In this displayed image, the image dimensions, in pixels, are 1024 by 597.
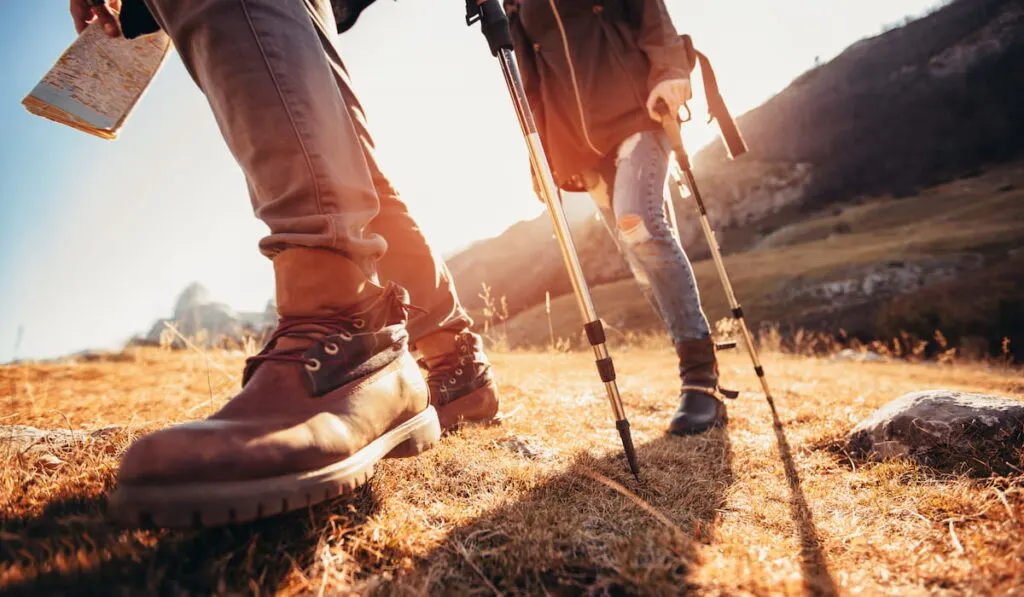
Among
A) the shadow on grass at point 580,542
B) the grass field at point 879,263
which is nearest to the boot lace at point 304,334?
the shadow on grass at point 580,542

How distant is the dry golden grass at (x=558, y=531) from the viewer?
87 cm

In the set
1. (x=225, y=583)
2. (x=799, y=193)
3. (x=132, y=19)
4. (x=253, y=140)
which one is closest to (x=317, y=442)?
(x=225, y=583)

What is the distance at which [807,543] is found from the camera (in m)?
1.24

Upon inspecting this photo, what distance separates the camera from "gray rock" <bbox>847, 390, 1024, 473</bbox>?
1676 millimetres

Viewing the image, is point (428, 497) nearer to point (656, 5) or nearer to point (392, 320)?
point (392, 320)

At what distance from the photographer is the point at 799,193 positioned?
174 ft

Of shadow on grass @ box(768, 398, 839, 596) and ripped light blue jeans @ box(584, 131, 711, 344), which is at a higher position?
ripped light blue jeans @ box(584, 131, 711, 344)

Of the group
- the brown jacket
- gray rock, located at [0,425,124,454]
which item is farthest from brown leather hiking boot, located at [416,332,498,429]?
the brown jacket

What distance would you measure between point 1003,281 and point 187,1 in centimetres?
3015

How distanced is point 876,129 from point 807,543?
66.2 metres

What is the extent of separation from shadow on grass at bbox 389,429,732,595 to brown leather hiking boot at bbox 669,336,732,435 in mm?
818

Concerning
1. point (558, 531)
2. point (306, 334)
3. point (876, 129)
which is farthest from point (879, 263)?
point (306, 334)

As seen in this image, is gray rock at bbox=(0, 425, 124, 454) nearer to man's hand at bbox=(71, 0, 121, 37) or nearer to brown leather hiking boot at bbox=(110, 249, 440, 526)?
brown leather hiking boot at bbox=(110, 249, 440, 526)

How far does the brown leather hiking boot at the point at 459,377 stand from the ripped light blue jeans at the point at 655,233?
1.11 m
